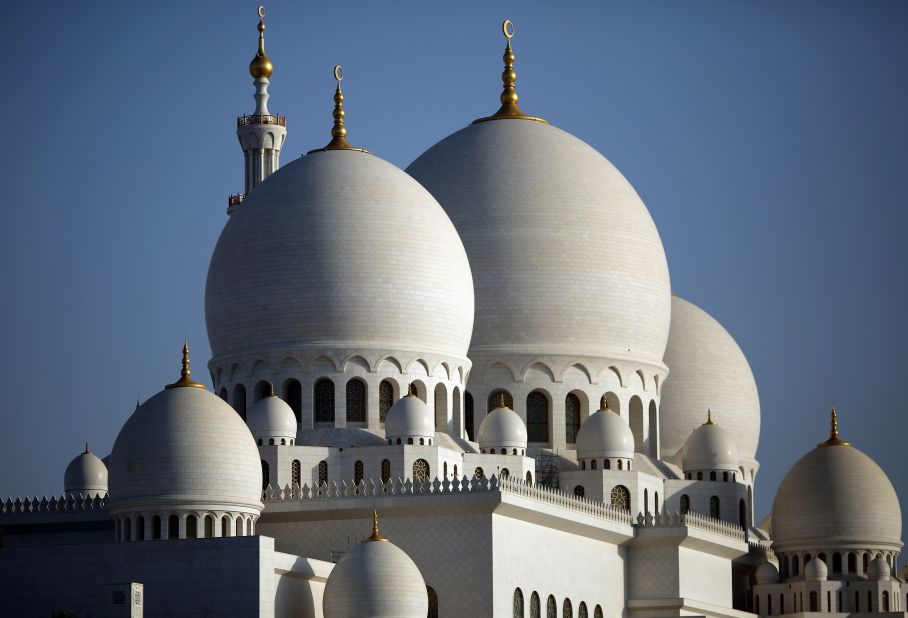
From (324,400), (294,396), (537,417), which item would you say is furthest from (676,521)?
(294,396)

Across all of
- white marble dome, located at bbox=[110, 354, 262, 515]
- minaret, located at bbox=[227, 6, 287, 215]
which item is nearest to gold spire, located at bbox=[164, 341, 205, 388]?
white marble dome, located at bbox=[110, 354, 262, 515]

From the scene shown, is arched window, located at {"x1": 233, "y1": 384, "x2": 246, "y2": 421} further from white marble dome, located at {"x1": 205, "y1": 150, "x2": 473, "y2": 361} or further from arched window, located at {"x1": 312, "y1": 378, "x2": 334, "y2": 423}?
arched window, located at {"x1": 312, "y1": 378, "x2": 334, "y2": 423}

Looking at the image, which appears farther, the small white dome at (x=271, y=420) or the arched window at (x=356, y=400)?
the arched window at (x=356, y=400)

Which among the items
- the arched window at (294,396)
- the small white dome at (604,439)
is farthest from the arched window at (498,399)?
the arched window at (294,396)

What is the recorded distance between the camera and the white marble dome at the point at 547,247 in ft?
227

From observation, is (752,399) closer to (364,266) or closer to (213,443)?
(364,266)

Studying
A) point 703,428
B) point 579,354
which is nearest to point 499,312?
point 579,354

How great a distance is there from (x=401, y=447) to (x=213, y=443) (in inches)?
250

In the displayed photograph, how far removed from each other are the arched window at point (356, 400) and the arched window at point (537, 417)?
6.83m

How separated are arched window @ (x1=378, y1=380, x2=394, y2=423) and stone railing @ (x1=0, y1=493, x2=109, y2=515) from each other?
7.44 m

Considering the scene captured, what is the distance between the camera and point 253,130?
7681 cm

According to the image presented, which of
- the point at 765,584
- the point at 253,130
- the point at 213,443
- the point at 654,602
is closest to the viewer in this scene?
the point at 213,443

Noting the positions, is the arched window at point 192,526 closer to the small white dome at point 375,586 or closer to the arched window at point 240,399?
the small white dome at point 375,586

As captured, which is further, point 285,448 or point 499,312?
point 499,312
